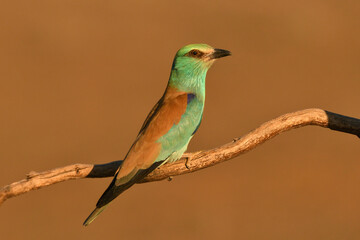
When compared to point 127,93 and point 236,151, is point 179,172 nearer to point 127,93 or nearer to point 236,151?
point 236,151

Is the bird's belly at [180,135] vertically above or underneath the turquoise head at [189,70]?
underneath

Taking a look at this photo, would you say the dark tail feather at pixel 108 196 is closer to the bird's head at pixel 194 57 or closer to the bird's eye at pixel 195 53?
the bird's head at pixel 194 57

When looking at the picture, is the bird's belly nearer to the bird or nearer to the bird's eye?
the bird

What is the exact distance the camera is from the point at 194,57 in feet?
22.5

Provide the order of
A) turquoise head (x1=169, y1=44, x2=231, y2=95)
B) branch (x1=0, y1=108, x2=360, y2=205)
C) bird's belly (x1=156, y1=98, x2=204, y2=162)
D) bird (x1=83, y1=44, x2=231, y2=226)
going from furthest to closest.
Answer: turquoise head (x1=169, y1=44, x2=231, y2=95) < bird's belly (x1=156, y1=98, x2=204, y2=162) < bird (x1=83, y1=44, x2=231, y2=226) < branch (x1=0, y1=108, x2=360, y2=205)

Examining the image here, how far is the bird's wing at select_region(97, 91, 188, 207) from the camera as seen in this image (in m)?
5.85

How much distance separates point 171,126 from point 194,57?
2.70ft

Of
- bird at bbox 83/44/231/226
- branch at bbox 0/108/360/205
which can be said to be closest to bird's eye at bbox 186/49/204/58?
bird at bbox 83/44/231/226

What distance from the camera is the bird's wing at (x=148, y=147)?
585 cm

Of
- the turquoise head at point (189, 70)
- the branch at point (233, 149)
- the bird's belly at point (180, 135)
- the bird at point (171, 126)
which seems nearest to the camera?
the branch at point (233, 149)

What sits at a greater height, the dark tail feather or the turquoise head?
the turquoise head

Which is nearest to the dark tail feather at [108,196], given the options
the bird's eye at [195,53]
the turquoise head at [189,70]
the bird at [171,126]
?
the bird at [171,126]

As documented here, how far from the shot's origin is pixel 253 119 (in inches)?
590

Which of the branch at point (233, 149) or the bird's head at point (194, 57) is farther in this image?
the bird's head at point (194, 57)
